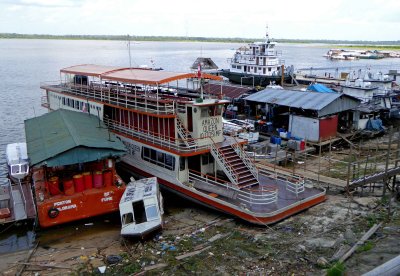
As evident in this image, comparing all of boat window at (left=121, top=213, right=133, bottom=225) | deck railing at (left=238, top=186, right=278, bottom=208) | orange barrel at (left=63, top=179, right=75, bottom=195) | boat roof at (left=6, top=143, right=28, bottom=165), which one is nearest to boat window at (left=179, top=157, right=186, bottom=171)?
deck railing at (left=238, top=186, right=278, bottom=208)

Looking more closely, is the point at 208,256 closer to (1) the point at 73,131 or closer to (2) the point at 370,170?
(1) the point at 73,131

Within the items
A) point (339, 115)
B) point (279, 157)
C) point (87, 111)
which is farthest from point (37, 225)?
point (339, 115)

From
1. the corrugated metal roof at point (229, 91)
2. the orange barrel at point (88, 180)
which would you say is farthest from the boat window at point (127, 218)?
the corrugated metal roof at point (229, 91)

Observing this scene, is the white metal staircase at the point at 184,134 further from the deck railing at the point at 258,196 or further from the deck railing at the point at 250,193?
the deck railing at the point at 258,196

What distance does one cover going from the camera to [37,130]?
23750 mm

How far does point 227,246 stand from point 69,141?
9447 millimetres

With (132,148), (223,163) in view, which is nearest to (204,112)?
(223,163)

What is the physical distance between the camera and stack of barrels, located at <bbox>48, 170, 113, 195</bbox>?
61.8 ft

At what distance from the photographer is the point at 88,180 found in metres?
19.4

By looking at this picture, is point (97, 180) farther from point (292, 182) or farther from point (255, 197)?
point (292, 182)

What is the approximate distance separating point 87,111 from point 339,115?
20516 mm

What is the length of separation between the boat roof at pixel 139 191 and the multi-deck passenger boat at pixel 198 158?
1644 mm

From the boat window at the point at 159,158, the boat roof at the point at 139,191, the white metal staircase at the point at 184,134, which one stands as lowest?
the boat roof at the point at 139,191

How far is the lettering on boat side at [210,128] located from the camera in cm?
2067
